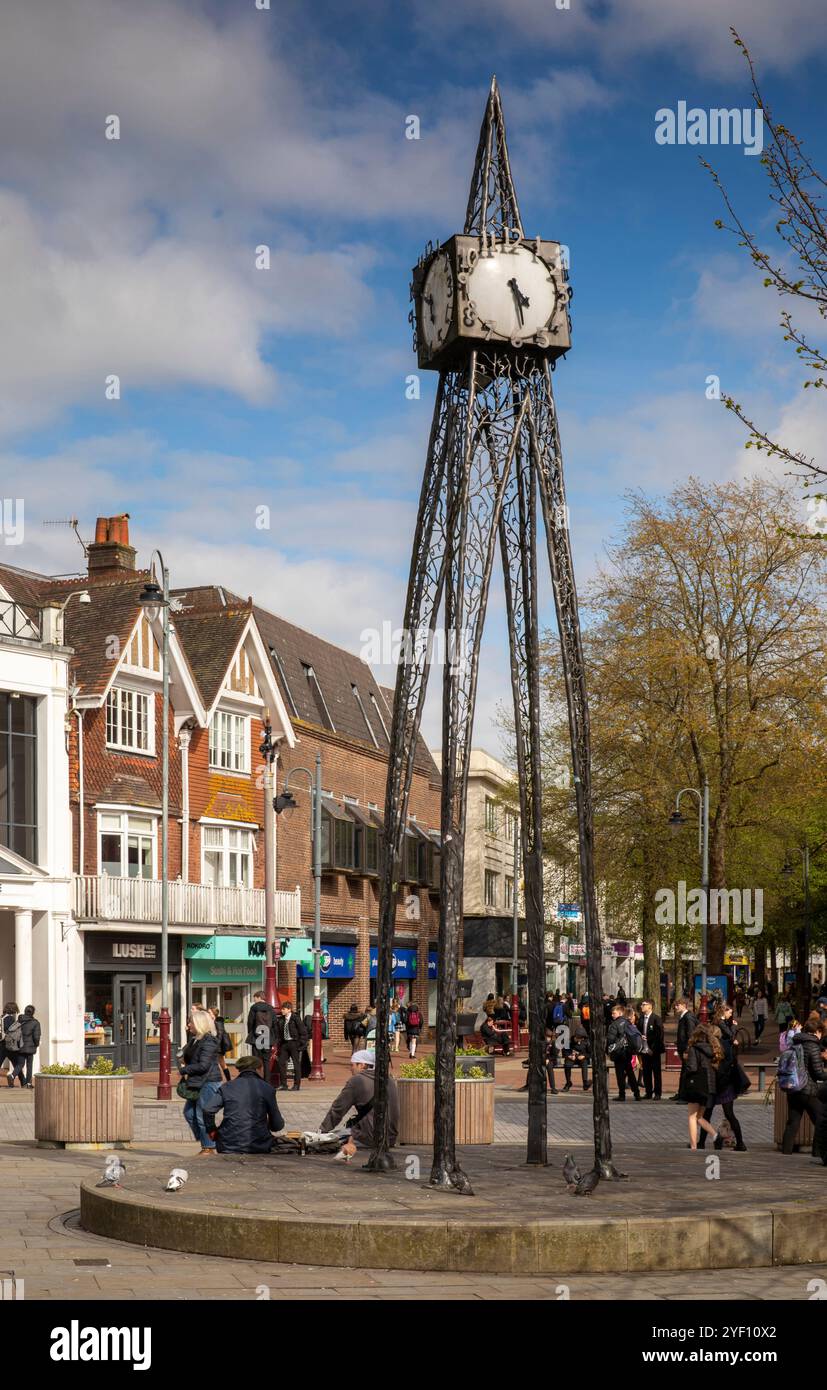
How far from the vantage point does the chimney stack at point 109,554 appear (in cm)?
4566

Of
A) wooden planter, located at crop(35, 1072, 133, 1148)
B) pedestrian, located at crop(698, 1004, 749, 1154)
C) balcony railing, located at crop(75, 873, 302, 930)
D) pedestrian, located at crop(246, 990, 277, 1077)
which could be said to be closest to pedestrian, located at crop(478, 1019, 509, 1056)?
balcony railing, located at crop(75, 873, 302, 930)

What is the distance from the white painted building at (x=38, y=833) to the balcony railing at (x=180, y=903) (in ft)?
2.62

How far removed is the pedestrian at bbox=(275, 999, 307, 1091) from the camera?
1170 inches

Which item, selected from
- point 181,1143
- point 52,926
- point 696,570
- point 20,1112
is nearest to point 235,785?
point 52,926

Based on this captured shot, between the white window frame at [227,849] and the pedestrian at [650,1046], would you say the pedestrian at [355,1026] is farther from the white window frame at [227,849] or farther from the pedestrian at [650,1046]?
the pedestrian at [650,1046]

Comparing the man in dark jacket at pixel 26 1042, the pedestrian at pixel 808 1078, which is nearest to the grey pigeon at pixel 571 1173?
the pedestrian at pixel 808 1078

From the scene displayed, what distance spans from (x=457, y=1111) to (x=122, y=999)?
21.1 metres

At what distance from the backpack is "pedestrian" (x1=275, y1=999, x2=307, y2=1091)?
12869 mm

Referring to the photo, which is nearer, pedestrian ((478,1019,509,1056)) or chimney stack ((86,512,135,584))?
pedestrian ((478,1019,509,1056))

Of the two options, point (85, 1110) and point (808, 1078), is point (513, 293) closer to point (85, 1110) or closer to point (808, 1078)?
point (808, 1078)

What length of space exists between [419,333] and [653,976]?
36591 millimetres

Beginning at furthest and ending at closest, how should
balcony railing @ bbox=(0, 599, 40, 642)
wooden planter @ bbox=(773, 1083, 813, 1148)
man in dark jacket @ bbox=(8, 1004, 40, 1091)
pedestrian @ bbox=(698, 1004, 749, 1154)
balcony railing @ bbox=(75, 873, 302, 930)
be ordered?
balcony railing @ bbox=(75, 873, 302, 930), balcony railing @ bbox=(0, 599, 40, 642), man in dark jacket @ bbox=(8, 1004, 40, 1091), wooden planter @ bbox=(773, 1083, 813, 1148), pedestrian @ bbox=(698, 1004, 749, 1154)

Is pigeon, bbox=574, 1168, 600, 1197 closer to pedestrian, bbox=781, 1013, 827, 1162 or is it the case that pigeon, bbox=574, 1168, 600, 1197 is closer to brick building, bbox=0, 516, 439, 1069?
pedestrian, bbox=781, 1013, 827, 1162

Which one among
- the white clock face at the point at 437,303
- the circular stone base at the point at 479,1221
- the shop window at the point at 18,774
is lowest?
the circular stone base at the point at 479,1221
